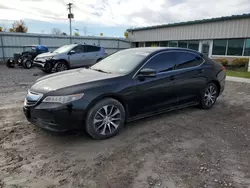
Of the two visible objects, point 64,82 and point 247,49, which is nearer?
point 64,82

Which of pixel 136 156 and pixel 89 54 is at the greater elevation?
pixel 89 54

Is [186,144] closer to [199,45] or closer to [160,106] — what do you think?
[160,106]

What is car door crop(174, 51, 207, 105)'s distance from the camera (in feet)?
13.8

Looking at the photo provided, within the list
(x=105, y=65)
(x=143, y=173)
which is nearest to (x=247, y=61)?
(x=105, y=65)

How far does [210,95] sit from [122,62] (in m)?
2.55

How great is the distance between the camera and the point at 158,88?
383 cm

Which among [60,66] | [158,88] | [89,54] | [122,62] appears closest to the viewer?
[158,88]

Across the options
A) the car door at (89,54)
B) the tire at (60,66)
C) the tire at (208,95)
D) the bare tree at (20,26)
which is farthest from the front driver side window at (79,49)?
the bare tree at (20,26)

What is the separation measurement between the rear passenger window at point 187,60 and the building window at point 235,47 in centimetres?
1306

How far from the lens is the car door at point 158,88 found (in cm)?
362

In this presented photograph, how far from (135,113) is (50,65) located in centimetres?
815

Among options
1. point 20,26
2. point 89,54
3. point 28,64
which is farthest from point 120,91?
point 20,26

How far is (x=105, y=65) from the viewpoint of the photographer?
4219 mm

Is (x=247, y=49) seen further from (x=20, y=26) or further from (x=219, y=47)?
(x=20, y=26)
